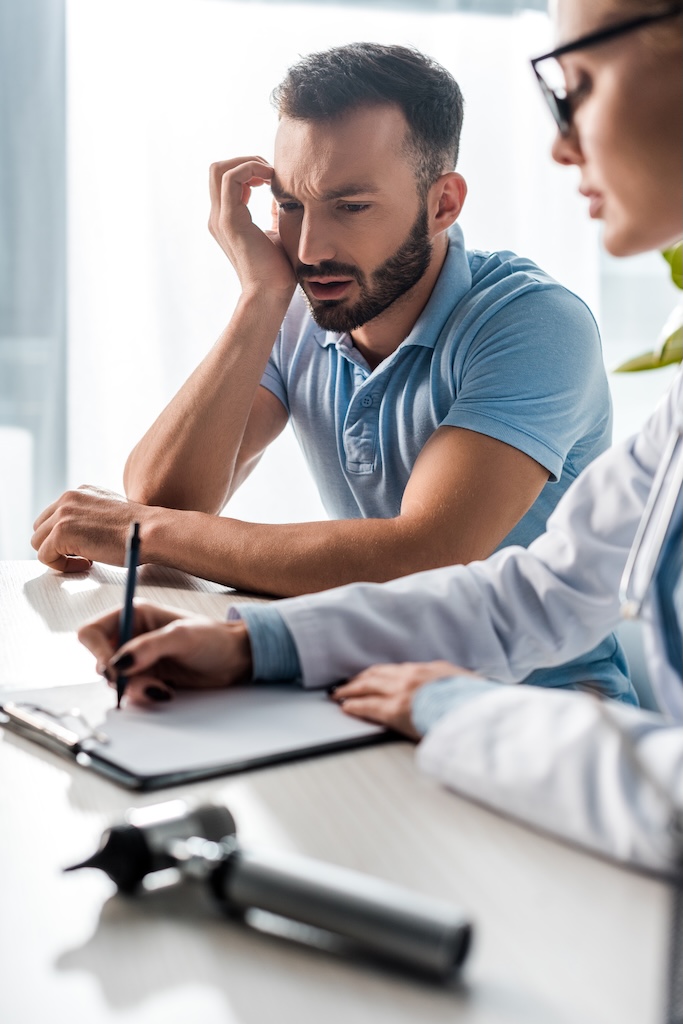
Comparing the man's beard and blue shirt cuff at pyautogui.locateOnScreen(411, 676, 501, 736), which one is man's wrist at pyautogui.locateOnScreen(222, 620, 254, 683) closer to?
blue shirt cuff at pyautogui.locateOnScreen(411, 676, 501, 736)

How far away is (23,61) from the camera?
8.63 feet

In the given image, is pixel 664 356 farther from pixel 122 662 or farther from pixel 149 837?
pixel 149 837

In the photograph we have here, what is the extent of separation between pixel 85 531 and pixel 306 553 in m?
0.33

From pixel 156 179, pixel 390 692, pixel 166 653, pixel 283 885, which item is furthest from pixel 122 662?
pixel 156 179

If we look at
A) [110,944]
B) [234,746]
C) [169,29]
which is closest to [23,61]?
[169,29]

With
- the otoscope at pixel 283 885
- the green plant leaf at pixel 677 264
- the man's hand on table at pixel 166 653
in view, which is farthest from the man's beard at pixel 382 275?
the otoscope at pixel 283 885

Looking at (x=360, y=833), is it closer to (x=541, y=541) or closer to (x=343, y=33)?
(x=541, y=541)

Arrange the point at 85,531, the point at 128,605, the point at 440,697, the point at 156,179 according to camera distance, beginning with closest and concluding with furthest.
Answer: the point at 440,697, the point at 128,605, the point at 85,531, the point at 156,179

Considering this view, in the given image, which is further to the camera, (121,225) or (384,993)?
(121,225)

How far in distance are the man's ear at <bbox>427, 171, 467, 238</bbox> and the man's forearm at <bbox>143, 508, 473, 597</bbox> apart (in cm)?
59

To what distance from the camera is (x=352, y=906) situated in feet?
1.55

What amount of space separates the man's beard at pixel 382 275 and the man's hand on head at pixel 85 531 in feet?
1.50

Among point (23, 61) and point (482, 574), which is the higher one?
point (23, 61)

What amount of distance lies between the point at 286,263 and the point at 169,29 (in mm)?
1365
